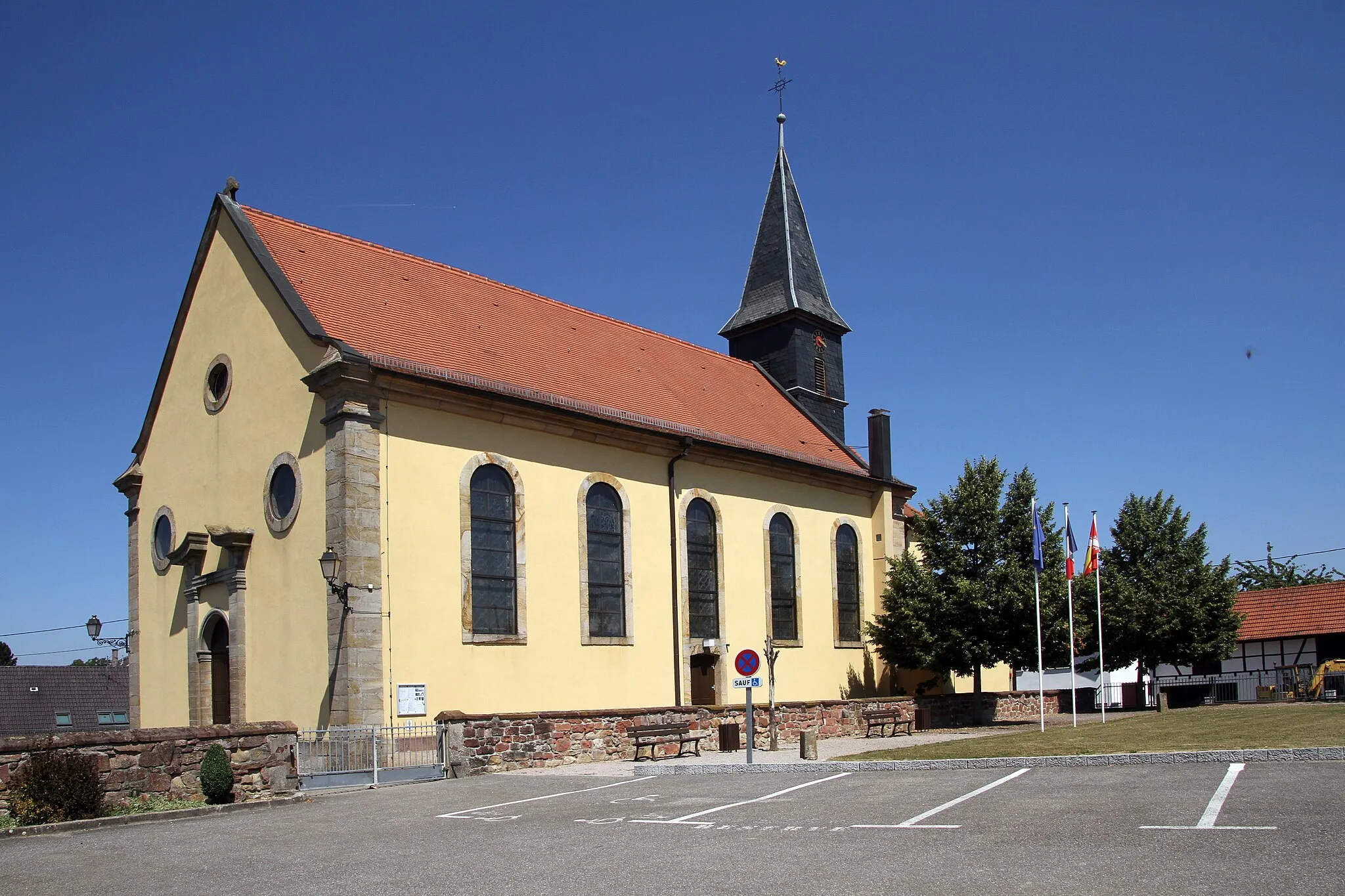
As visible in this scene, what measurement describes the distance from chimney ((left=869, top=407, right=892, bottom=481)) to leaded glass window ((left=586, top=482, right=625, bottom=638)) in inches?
447

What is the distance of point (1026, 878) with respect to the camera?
8266 mm

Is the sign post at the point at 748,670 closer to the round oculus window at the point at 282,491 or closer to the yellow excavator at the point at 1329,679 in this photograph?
the round oculus window at the point at 282,491

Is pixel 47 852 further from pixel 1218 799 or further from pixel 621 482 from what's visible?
pixel 621 482

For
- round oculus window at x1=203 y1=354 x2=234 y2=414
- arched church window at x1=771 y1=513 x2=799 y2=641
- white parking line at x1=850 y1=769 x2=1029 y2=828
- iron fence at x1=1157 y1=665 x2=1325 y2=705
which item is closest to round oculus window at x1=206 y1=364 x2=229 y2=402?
round oculus window at x1=203 y1=354 x2=234 y2=414

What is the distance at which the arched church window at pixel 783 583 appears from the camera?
3067cm

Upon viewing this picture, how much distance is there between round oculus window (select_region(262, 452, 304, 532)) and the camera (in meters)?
22.1

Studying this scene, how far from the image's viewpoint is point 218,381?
987 inches

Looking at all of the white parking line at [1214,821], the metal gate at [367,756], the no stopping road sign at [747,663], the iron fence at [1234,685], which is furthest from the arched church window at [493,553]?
the iron fence at [1234,685]

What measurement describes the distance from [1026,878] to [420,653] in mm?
15009

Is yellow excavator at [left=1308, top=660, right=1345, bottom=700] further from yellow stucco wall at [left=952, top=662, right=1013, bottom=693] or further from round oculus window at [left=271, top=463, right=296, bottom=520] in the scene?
round oculus window at [left=271, top=463, right=296, bottom=520]

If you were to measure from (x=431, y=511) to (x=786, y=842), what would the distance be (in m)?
13.3

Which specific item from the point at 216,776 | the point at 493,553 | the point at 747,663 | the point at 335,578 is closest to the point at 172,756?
the point at 216,776

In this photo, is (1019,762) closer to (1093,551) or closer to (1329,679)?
(1093,551)

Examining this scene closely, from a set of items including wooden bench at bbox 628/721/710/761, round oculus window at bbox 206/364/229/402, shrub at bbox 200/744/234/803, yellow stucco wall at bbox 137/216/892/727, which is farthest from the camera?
round oculus window at bbox 206/364/229/402
